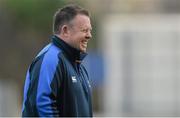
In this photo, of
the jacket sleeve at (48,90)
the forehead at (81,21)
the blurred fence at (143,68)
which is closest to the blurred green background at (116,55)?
the blurred fence at (143,68)

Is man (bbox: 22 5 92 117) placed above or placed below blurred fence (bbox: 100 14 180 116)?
above

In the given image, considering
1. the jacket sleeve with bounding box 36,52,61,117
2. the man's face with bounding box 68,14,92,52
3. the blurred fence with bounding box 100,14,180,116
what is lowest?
the blurred fence with bounding box 100,14,180,116

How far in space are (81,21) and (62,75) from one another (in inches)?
17.3

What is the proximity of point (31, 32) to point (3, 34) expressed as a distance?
3.97 feet

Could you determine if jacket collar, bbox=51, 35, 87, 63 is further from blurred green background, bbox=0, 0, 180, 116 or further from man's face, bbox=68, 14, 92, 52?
blurred green background, bbox=0, 0, 180, 116

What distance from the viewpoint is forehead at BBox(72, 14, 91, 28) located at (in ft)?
21.3

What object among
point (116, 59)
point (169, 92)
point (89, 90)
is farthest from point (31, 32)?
point (89, 90)

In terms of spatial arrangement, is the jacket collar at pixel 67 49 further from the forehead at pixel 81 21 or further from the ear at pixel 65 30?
the forehead at pixel 81 21

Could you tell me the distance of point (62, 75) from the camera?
6344 millimetres

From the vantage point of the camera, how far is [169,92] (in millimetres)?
35969

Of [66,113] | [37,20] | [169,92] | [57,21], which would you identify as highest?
[57,21]

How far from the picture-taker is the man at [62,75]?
246 inches

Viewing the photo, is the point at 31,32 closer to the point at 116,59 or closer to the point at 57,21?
the point at 116,59

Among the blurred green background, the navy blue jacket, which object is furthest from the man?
the blurred green background
